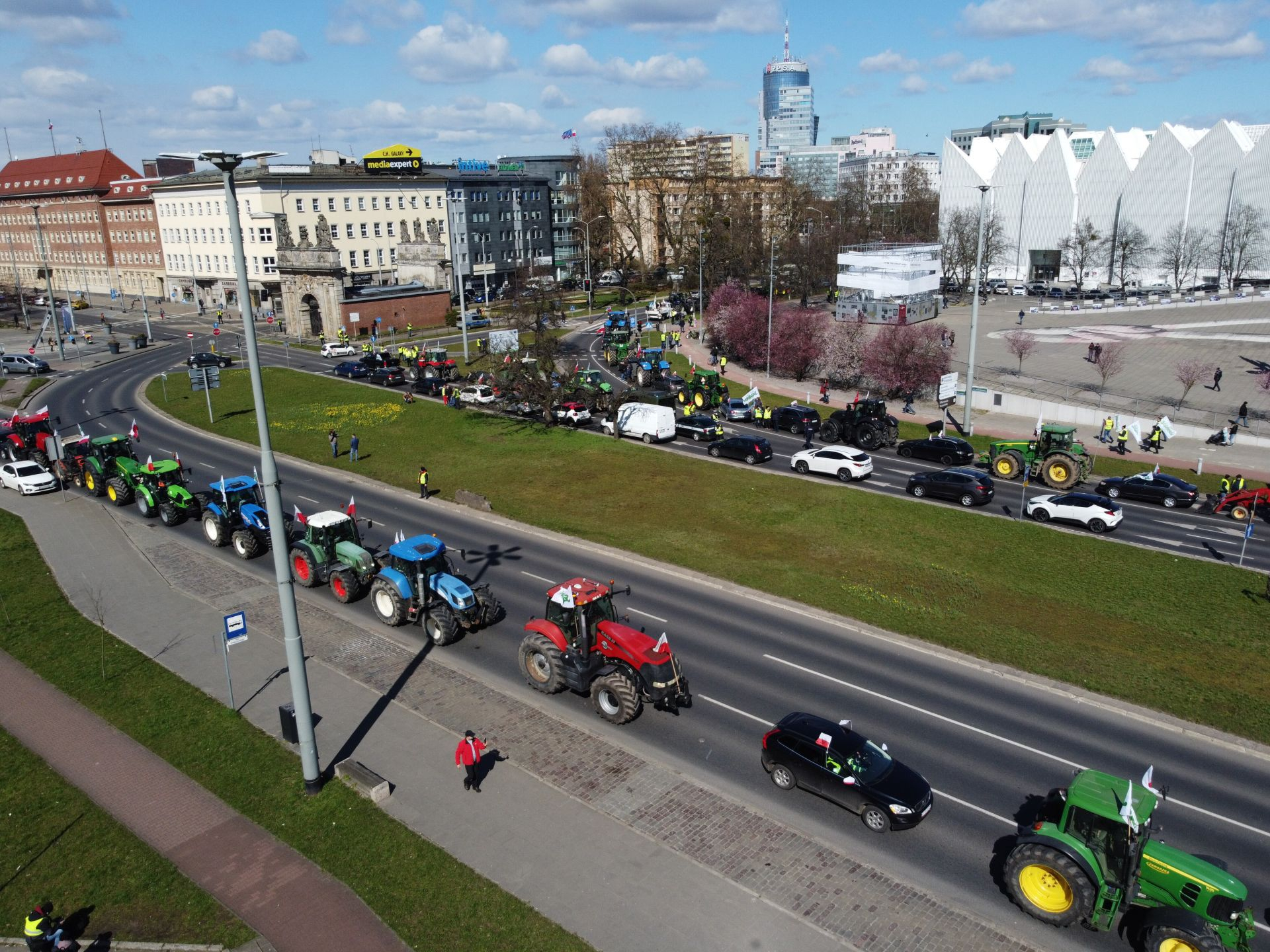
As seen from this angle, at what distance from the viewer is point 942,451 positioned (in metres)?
37.8

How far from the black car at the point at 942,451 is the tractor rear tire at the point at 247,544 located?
A: 89.3 feet

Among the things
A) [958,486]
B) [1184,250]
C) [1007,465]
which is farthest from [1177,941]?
[1184,250]

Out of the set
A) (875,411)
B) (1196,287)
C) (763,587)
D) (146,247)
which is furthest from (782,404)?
(146,247)

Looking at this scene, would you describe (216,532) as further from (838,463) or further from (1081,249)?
(1081,249)

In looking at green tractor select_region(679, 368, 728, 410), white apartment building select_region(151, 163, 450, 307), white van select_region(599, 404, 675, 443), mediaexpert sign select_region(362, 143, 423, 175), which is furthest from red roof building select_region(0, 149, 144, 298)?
white van select_region(599, 404, 675, 443)

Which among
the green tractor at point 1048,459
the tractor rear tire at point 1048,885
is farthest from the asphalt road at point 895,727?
the green tractor at point 1048,459

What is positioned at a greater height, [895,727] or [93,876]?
[93,876]

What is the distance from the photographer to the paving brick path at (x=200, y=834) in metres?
11.9

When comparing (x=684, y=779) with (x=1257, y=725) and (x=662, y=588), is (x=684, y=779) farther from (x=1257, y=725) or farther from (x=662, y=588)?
(x=1257, y=725)

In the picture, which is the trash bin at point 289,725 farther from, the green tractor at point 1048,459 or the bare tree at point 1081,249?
the bare tree at point 1081,249

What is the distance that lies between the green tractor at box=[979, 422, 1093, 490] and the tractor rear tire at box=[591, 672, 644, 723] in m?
24.2

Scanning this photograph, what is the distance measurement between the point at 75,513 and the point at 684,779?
26.8m

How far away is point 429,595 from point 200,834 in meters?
8.29

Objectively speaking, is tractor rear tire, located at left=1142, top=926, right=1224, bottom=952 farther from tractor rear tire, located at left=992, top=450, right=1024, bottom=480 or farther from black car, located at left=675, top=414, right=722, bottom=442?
black car, located at left=675, top=414, right=722, bottom=442
